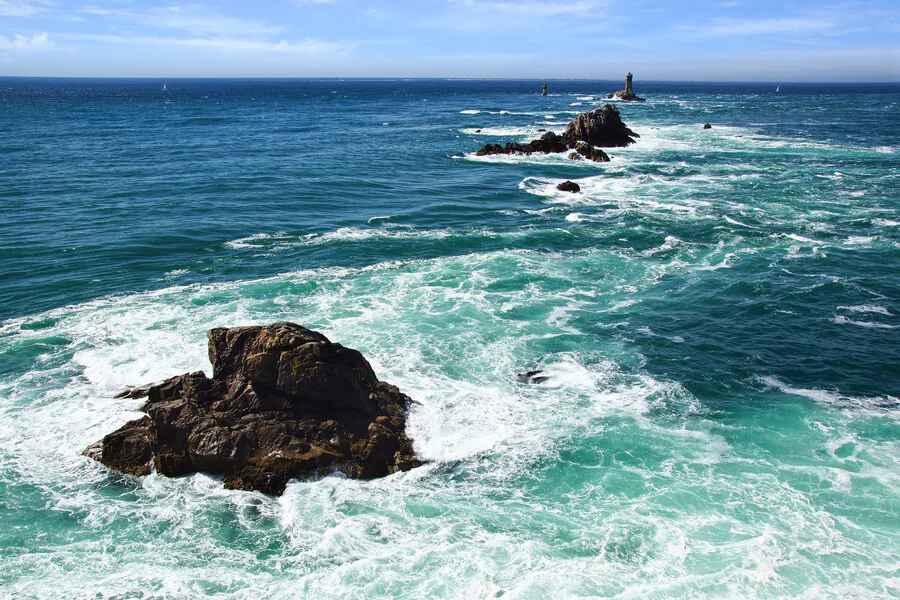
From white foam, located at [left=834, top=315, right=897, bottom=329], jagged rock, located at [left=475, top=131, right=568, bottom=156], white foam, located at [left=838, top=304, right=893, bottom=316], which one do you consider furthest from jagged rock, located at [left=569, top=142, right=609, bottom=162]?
white foam, located at [left=834, top=315, right=897, bottom=329]

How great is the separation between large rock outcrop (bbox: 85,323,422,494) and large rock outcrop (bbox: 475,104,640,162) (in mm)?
54825

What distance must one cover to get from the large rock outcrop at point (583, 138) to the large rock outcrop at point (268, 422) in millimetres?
54825

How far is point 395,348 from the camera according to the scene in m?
22.4

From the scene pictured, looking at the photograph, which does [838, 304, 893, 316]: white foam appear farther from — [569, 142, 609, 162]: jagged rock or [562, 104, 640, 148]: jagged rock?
[562, 104, 640, 148]: jagged rock

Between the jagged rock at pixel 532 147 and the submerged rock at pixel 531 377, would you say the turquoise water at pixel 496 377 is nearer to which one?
the submerged rock at pixel 531 377

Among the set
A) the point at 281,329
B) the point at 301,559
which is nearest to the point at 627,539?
the point at 301,559

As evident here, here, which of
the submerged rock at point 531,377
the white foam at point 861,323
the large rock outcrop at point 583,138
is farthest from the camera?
the large rock outcrop at point 583,138

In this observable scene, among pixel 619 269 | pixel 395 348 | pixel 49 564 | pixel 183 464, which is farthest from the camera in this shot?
pixel 619 269

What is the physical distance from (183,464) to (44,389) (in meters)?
7.61

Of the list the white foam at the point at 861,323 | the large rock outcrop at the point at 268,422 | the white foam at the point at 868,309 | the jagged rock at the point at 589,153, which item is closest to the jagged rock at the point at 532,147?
the jagged rock at the point at 589,153

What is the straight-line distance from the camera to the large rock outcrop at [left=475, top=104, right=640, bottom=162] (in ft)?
226

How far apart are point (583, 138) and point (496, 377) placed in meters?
58.9

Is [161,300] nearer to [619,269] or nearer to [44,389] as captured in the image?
[44,389]

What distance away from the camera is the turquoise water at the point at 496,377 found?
1285cm
